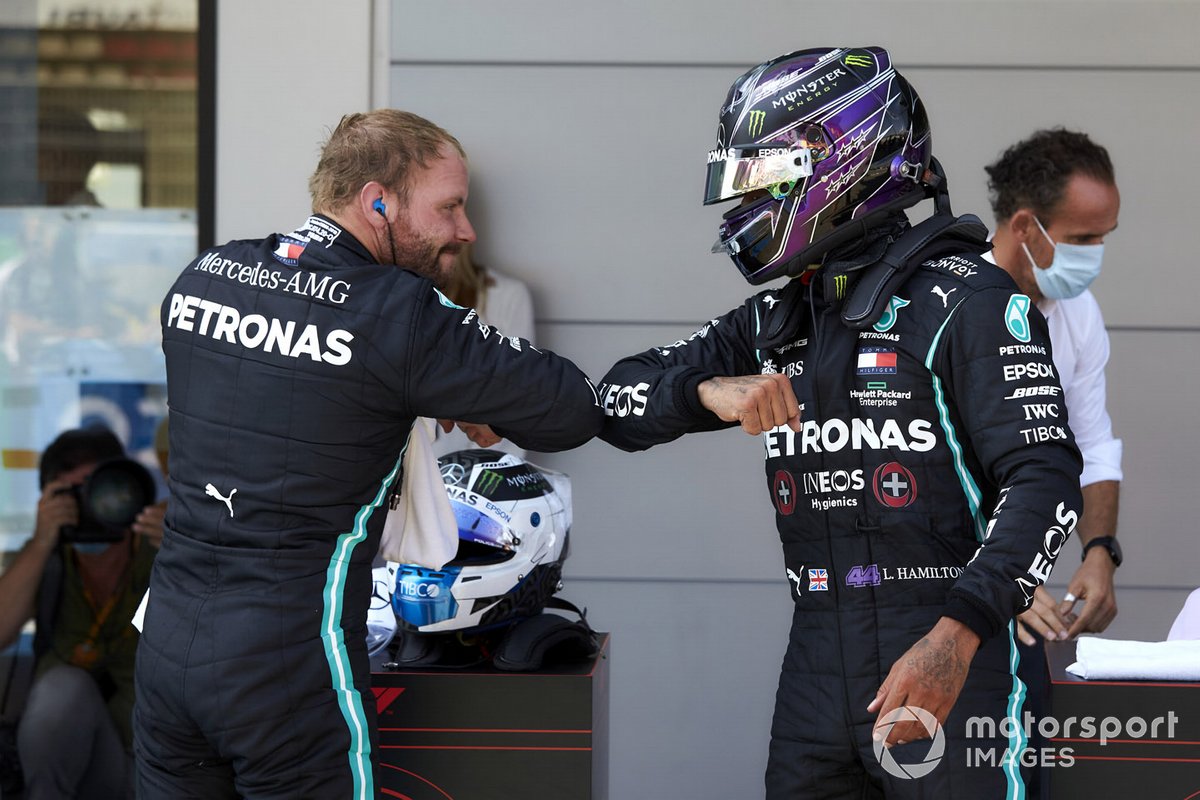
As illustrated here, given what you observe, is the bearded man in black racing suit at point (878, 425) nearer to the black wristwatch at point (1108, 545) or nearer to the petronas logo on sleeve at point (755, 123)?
the petronas logo on sleeve at point (755, 123)

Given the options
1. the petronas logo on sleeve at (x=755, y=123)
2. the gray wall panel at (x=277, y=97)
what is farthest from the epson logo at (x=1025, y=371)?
the gray wall panel at (x=277, y=97)

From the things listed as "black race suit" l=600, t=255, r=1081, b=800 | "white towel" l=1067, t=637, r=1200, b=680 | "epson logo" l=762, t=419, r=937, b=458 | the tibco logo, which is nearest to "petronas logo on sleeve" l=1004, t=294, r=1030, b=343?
"black race suit" l=600, t=255, r=1081, b=800

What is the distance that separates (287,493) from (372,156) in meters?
0.56

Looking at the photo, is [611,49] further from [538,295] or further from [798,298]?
[798,298]

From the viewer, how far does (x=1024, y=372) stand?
5.75 ft

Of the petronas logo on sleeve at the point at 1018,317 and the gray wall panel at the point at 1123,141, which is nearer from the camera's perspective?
the petronas logo on sleeve at the point at 1018,317

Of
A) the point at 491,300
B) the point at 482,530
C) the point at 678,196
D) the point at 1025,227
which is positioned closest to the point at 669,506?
the point at 491,300

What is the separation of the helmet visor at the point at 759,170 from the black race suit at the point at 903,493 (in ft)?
0.54

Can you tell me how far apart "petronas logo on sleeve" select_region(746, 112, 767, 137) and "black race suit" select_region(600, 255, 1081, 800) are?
9.9 inches

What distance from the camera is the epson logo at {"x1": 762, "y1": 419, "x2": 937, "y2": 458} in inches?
72.6

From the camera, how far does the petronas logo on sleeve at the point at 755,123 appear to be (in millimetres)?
1966

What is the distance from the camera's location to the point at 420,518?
2.08 m

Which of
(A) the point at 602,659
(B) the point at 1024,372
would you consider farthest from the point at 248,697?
(B) the point at 1024,372

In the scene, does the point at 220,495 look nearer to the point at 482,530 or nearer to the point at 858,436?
the point at 482,530
